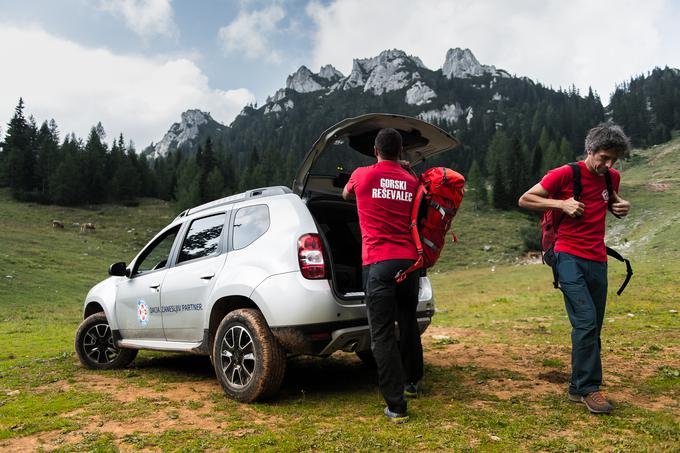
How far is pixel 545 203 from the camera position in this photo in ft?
14.0

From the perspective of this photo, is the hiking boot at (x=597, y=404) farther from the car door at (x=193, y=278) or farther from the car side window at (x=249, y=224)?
the car door at (x=193, y=278)

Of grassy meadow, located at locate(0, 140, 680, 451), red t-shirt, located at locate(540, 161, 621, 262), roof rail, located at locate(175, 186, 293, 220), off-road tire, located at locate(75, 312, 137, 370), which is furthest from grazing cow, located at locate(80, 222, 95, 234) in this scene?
red t-shirt, located at locate(540, 161, 621, 262)

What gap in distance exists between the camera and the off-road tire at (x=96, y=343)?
668cm

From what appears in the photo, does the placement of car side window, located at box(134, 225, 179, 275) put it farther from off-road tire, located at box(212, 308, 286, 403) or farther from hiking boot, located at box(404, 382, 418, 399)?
hiking boot, located at box(404, 382, 418, 399)

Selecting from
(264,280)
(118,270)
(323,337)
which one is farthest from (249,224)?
(118,270)

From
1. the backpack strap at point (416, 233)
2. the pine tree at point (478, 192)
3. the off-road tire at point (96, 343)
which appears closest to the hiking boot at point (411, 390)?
the backpack strap at point (416, 233)

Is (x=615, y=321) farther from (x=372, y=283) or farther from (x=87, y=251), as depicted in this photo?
(x=87, y=251)

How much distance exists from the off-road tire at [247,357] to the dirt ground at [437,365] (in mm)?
Result: 206

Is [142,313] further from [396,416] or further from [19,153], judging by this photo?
[19,153]

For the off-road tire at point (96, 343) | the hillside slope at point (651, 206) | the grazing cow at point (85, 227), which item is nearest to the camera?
the off-road tire at point (96, 343)

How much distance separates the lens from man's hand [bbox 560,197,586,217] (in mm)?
4082

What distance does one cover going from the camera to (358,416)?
404 centimetres

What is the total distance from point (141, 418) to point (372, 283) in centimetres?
235

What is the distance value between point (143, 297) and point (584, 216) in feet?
16.9
